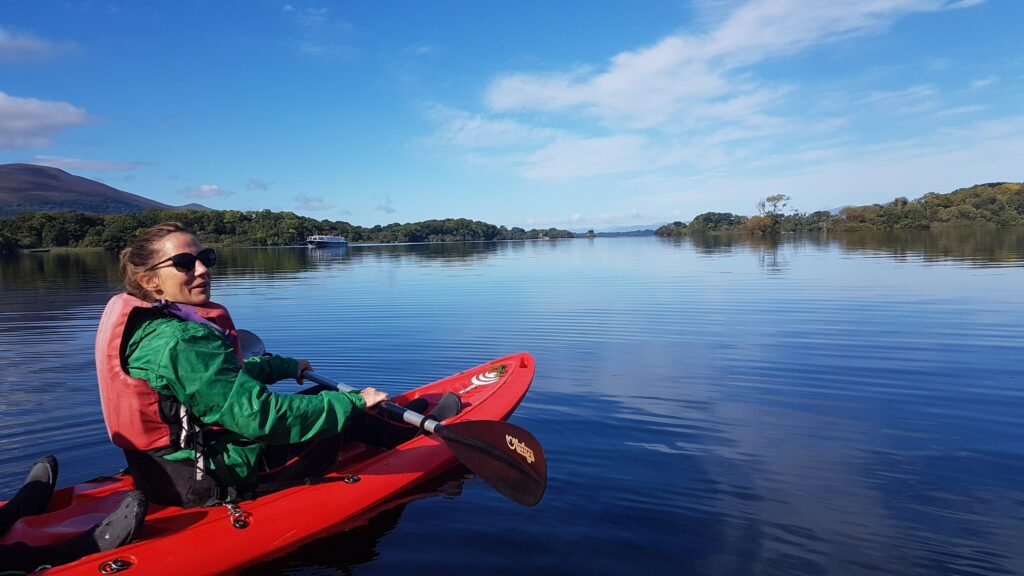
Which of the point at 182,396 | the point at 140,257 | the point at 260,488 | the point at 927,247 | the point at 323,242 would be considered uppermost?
the point at 323,242

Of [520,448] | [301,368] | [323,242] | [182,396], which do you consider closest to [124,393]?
[182,396]

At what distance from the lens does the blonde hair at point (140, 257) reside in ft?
12.6

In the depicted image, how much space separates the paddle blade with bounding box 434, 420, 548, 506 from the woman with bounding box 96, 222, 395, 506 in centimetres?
83

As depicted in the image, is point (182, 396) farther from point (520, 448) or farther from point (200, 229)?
point (200, 229)

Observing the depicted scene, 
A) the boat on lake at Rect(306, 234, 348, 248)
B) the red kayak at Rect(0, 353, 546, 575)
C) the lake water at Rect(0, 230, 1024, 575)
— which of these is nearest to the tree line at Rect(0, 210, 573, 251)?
the boat on lake at Rect(306, 234, 348, 248)

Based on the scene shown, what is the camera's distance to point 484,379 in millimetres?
7973

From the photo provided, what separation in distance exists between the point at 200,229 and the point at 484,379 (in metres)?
150

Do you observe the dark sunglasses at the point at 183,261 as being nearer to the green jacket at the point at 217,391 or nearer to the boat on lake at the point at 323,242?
the green jacket at the point at 217,391

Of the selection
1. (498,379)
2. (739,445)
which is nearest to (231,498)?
(498,379)

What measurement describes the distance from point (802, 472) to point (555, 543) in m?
2.85

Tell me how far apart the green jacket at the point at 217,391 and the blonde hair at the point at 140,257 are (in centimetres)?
38

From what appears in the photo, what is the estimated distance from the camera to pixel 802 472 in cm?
585

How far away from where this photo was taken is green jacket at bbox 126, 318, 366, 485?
3.50 m

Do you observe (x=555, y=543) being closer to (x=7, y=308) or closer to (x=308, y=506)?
(x=308, y=506)
